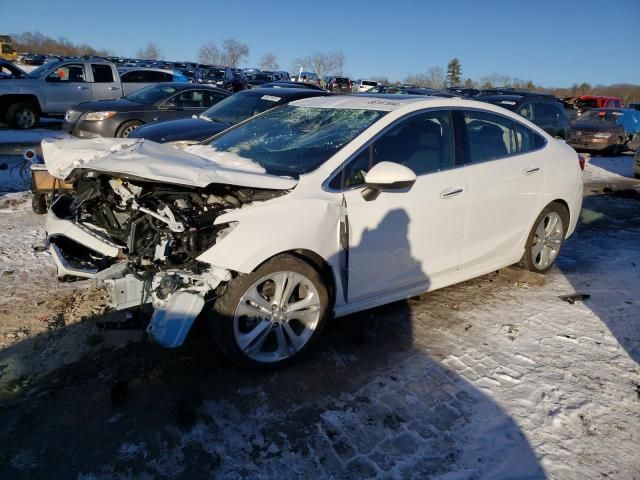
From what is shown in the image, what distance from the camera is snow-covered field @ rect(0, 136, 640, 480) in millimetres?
2592

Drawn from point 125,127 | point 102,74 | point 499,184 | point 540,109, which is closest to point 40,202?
point 499,184

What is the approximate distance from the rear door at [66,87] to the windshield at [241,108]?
8.56m

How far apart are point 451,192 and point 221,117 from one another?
17.2 feet

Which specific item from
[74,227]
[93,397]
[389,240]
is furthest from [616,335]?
→ [74,227]

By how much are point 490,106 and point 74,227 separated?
3.56 metres

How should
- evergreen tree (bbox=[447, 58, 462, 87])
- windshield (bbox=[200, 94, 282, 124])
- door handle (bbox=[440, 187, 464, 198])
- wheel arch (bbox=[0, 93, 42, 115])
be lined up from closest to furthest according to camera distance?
door handle (bbox=[440, 187, 464, 198]) < windshield (bbox=[200, 94, 282, 124]) < wheel arch (bbox=[0, 93, 42, 115]) < evergreen tree (bbox=[447, 58, 462, 87])

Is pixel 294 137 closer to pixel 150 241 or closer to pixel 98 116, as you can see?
pixel 150 241

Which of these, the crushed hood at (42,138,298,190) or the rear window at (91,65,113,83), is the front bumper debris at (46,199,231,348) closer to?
the crushed hood at (42,138,298,190)

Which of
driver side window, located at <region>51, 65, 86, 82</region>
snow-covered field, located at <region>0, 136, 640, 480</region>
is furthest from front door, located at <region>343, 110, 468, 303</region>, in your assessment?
driver side window, located at <region>51, 65, 86, 82</region>

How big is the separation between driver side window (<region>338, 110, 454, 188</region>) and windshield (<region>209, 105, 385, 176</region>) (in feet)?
0.57

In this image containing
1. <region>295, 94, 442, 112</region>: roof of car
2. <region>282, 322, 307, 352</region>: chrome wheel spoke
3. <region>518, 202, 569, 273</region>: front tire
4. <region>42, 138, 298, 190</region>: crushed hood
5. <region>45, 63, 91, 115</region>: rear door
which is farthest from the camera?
<region>45, 63, 91, 115</region>: rear door

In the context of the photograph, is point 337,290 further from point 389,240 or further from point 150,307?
point 150,307

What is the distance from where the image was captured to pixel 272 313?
324cm

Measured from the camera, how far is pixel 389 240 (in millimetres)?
3576
